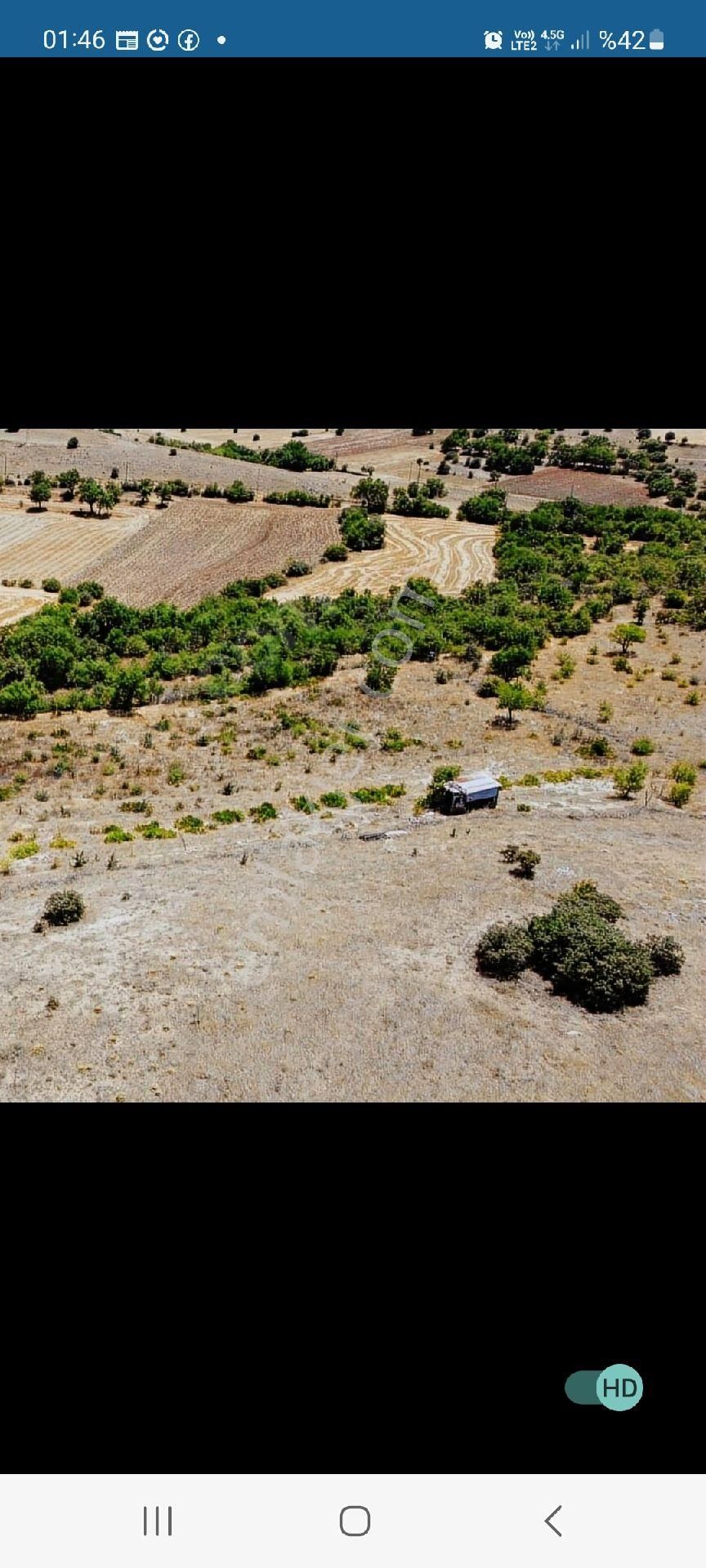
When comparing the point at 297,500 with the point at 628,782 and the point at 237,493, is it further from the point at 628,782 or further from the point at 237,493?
the point at 628,782

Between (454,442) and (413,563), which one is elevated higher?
(454,442)

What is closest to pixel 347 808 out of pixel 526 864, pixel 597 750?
pixel 526 864

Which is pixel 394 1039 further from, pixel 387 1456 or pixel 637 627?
pixel 637 627

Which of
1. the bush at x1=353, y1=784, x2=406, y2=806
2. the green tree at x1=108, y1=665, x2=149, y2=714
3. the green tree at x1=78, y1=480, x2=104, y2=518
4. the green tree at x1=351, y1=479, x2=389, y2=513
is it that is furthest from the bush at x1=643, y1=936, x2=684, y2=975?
the green tree at x1=78, y1=480, x2=104, y2=518

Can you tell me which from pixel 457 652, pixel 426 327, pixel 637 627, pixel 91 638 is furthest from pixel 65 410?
pixel 637 627

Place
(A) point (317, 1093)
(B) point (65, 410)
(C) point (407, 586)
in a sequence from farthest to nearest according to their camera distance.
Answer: (C) point (407, 586)
(A) point (317, 1093)
(B) point (65, 410)
